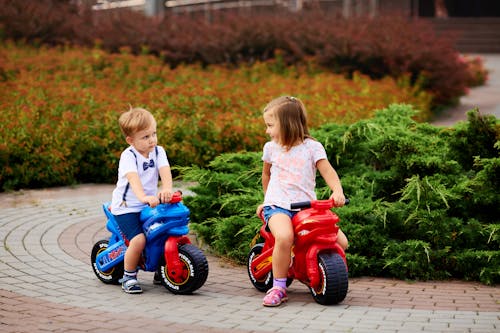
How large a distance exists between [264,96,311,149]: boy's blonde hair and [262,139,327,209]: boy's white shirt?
0.23 feet

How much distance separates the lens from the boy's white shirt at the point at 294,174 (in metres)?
5.79

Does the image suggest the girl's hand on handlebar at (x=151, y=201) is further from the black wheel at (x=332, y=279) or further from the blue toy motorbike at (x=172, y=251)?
the black wheel at (x=332, y=279)

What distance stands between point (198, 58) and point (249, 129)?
8.40 metres

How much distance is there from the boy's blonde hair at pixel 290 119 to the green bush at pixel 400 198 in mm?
1088

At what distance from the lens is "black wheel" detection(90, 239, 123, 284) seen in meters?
6.25

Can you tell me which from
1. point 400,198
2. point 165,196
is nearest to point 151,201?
point 165,196

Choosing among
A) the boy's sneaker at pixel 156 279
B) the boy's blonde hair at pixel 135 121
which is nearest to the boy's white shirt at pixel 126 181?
the boy's blonde hair at pixel 135 121

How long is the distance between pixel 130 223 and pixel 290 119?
132cm

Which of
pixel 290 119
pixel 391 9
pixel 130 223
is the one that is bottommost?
pixel 130 223

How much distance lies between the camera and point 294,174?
5.79m

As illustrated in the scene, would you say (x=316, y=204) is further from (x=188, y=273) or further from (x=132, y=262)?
(x=132, y=262)

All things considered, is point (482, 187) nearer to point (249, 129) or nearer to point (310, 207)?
point (310, 207)

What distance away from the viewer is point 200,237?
7621mm

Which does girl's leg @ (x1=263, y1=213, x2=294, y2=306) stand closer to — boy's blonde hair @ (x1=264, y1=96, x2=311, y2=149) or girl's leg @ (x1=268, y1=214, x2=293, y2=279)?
girl's leg @ (x1=268, y1=214, x2=293, y2=279)
